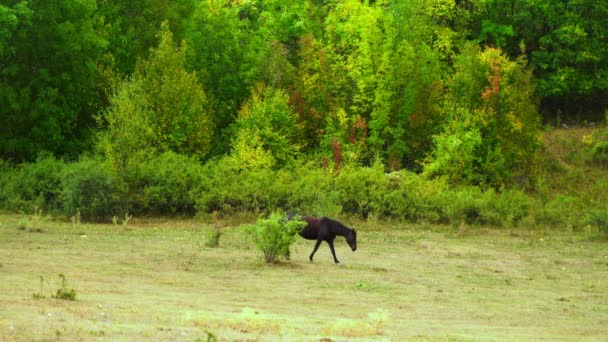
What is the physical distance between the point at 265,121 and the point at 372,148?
7.01m

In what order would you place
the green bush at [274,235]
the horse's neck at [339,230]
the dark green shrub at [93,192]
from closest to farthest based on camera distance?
1. the green bush at [274,235]
2. the horse's neck at [339,230]
3. the dark green shrub at [93,192]

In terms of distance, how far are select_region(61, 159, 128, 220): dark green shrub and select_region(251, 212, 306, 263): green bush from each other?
53.4ft

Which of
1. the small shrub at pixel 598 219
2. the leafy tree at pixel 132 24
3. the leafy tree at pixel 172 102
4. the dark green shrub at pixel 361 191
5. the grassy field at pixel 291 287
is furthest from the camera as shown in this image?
the leafy tree at pixel 132 24

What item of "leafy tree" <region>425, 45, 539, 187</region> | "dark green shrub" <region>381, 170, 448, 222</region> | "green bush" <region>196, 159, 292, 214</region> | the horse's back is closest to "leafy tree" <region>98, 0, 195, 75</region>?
"green bush" <region>196, 159, 292, 214</region>

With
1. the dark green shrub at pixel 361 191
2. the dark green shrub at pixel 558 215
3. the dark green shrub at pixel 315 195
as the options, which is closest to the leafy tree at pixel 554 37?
the dark green shrub at pixel 558 215

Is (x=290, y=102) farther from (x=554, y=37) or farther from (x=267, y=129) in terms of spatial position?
(x=554, y=37)

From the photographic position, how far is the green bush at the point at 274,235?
92.1 ft

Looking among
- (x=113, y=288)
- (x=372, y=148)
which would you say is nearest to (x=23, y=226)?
(x=113, y=288)

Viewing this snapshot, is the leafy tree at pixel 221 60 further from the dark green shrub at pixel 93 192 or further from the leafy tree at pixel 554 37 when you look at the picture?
the dark green shrub at pixel 93 192

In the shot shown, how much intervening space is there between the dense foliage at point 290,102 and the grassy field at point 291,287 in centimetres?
523

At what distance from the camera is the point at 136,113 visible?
1806 inches

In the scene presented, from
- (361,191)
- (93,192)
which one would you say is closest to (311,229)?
(93,192)

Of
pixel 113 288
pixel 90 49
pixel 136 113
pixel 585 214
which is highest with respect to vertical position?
pixel 90 49

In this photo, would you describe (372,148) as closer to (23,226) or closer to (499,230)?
(499,230)
